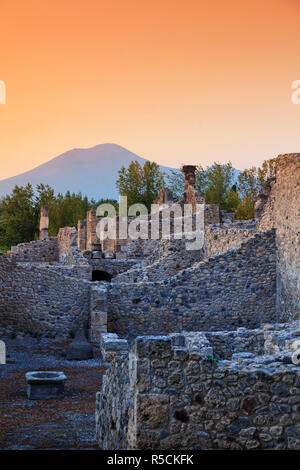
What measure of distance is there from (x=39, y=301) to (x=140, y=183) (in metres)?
35.2

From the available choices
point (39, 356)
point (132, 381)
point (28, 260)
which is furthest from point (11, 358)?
point (28, 260)

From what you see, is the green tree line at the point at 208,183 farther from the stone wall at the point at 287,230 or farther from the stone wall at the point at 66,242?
the stone wall at the point at 287,230

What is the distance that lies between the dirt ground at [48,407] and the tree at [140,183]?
118 feet

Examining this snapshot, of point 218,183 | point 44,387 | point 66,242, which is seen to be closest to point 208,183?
point 218,183

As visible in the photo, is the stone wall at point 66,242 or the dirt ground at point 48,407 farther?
the stone wall at point 66,242

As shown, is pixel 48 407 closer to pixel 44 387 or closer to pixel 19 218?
pixel 44 387

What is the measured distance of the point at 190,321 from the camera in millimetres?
19094

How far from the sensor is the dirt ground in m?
8.77

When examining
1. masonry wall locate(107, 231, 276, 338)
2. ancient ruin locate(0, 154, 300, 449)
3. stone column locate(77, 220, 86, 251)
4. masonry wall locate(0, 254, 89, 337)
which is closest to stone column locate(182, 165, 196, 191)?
ancient ruin locate(0, 154, 300, 449)

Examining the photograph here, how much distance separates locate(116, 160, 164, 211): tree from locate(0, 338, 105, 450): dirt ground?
118 ft

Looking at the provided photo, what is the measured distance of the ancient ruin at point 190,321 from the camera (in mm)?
6457

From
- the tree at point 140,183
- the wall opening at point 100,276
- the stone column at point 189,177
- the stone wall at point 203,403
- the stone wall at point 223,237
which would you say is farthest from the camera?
the tree at point 140,183

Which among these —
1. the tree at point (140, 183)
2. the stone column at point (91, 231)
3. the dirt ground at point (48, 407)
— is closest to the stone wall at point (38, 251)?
the stone column at point (91, 231)

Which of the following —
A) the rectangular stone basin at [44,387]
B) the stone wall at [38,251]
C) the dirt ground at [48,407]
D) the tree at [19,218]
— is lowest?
the dirt ground at [48,407]
